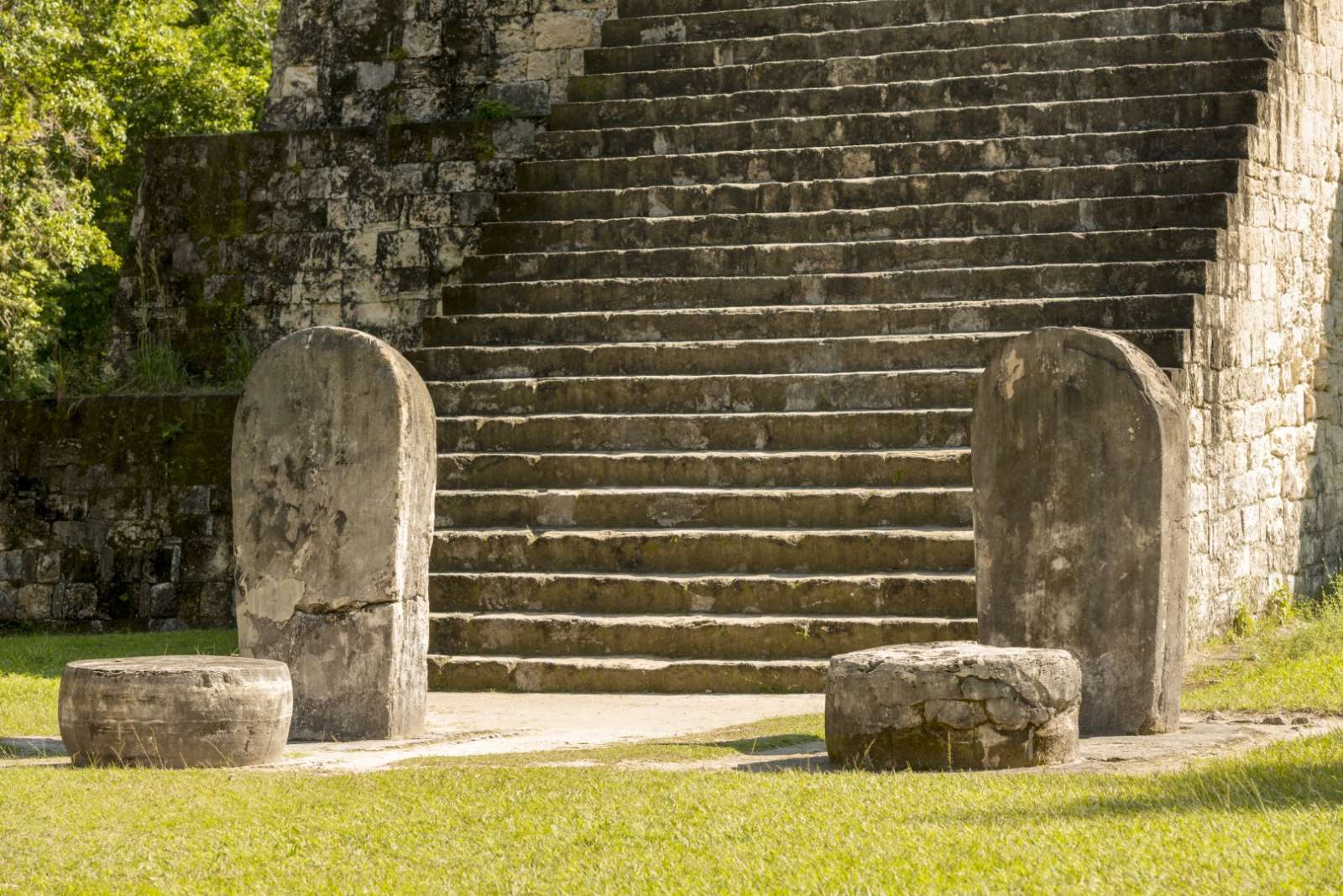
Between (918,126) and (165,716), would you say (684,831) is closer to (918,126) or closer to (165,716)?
(165,716)

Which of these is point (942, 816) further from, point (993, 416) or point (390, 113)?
point (390, 113)

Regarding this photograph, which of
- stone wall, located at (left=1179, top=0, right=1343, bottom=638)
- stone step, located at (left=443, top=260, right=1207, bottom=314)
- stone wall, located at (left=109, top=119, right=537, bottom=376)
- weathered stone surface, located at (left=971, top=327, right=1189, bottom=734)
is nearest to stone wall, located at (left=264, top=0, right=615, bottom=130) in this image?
stone wall, located at (left=109, top=119, right=537, bottom=376)

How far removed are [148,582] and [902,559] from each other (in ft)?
18.7

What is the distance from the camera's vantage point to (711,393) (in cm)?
1103

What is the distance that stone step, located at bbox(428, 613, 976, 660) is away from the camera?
9.27 metres

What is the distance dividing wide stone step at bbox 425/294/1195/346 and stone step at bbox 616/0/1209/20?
10.8 ft

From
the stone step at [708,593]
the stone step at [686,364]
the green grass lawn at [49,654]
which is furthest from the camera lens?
the stone step at [686,364]

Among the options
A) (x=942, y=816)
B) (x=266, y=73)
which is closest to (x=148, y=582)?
(x=942, y=816)

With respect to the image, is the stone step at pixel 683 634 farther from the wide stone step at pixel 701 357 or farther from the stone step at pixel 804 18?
the stone step at pixel 804 18

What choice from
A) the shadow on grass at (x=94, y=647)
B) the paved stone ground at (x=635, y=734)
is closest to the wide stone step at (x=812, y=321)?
the shadow on grass at (x=94, y=647)

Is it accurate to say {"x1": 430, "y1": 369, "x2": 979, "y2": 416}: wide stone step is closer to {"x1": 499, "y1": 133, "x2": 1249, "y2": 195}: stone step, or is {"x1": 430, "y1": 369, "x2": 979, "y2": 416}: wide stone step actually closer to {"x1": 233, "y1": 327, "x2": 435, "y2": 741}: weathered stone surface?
{"x1": 499, "y1": 133, "x2": 1249, "y2": 195}: stone step

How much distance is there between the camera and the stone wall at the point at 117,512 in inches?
504

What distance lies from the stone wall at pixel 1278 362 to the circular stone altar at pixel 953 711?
149 inches

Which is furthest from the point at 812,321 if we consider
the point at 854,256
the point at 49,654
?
the point at 49,654
